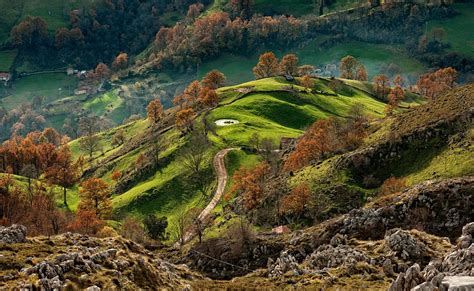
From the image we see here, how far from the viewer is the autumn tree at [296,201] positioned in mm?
85375

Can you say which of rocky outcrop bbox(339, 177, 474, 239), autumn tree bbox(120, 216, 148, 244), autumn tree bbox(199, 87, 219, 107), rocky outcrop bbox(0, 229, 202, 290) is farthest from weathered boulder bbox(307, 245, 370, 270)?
autumn tree bbox(199, 87, 219, 107)

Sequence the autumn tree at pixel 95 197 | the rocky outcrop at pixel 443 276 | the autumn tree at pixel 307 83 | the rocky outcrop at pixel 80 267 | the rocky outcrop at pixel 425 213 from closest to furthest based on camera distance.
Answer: the rocky outcrop at pixel 443 276 < the rocky outcrop at pixel 80 267 < the rocky outcrop at pixel 425 213 < the autumn tree at pixel 95 197 < the autumn tree at pixel 307 83

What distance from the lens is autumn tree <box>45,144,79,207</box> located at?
493ft

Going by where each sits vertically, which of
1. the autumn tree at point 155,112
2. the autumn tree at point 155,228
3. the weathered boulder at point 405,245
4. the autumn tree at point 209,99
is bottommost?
the autumn tree at point 155,112

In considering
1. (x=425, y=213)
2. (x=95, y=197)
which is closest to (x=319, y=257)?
(x=425, y=213)

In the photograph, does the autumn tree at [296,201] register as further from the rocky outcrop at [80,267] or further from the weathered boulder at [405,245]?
the rocky outcrop at [80,267]

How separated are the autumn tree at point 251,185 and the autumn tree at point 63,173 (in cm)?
5524

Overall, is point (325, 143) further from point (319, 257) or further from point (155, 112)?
point (155, 112)

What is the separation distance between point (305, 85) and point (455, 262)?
15979 cm

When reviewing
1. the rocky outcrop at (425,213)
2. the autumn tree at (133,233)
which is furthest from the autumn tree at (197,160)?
the rocky outcrop at (425,213)

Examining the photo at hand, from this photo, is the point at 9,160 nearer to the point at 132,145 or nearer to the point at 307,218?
the point at 132,145

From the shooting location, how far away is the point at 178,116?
156 m

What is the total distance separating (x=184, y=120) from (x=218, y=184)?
129 ft

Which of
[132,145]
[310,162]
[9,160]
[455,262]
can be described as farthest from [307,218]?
[9,160]
